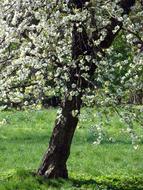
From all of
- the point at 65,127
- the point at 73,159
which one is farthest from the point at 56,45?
the point at 73,159

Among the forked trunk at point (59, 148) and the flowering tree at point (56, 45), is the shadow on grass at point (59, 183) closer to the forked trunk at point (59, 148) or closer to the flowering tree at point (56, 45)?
the forked trunk at point (59, 148)

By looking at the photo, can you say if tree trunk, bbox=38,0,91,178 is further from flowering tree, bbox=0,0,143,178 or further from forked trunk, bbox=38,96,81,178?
flowering tree, bbox=0,0,143,178

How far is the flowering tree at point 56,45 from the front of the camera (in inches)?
337

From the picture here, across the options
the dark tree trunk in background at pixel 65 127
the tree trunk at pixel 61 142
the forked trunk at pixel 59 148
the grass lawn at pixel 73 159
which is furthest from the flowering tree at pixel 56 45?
the forked trunk at pixel 59 148

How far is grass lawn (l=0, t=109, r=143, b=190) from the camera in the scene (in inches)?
447

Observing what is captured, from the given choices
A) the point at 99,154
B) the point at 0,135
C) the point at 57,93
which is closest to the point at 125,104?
the point at 57,93

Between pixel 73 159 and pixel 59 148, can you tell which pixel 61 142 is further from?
pixel 73 159

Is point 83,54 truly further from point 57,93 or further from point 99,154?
point 99,154

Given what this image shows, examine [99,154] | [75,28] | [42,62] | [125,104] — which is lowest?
[99,154]

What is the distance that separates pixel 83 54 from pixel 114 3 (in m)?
1.37

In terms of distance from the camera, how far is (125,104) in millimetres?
8805

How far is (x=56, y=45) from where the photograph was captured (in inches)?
349

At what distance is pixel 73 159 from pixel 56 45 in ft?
25.4

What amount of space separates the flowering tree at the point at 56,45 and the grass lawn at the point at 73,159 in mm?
784
